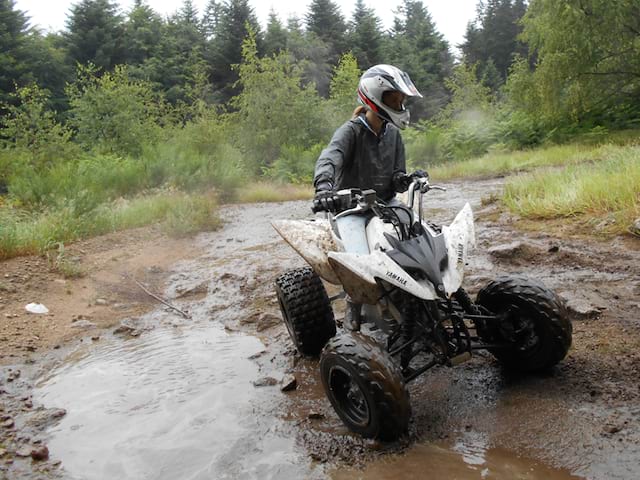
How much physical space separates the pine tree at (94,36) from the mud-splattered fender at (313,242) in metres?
38.3

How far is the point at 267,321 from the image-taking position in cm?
509

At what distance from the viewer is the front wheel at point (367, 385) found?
104 inches

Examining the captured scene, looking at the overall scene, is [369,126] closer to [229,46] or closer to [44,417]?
[44,417]

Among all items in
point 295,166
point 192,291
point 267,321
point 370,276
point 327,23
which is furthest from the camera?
point 327,23

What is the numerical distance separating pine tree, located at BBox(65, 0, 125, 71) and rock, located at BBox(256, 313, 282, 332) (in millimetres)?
37146

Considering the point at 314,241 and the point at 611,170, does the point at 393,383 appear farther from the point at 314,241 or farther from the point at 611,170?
the point at 611,170

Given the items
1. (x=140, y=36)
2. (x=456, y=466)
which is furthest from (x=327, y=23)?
(x=456, y=466)

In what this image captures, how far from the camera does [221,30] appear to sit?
135 feet

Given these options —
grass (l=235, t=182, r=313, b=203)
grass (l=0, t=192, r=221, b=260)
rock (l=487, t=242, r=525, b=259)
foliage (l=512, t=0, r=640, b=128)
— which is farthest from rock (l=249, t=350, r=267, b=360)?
foliage (l=512, t=0, r=640, b=128)

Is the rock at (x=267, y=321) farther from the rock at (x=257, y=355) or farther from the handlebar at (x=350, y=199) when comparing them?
the handlebar at (x=350, y=199)

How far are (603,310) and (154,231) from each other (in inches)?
293

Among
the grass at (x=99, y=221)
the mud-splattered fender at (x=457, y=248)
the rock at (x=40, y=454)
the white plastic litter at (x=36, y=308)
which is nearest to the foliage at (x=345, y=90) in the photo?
the grass at (x=99, y=221)

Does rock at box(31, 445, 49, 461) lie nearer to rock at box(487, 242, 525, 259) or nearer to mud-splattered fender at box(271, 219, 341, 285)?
mud-splattered fender at box(271, 219, 341, 285)

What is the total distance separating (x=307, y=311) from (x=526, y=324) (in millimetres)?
1486
